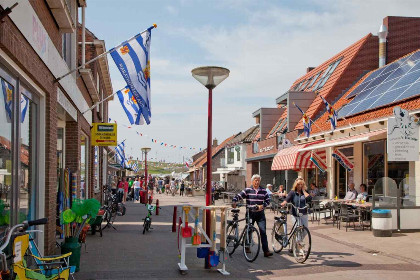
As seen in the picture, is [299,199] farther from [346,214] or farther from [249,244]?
[346,214]

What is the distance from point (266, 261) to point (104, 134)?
9.19 meters

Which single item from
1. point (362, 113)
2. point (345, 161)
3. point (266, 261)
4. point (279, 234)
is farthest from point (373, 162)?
point (266, 261)

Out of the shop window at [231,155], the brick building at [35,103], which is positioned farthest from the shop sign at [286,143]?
the shop window at [231,155]

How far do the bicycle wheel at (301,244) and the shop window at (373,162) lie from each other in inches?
337

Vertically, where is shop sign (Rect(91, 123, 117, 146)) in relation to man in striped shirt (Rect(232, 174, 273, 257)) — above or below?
above

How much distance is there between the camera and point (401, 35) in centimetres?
2506

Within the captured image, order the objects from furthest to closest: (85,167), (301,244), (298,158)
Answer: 1. (298,158)
2. (85,167)
3. (301,244)

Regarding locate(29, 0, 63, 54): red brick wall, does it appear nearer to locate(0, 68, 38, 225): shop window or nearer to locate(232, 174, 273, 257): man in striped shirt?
locate(0, 68, 38, 225): shop window

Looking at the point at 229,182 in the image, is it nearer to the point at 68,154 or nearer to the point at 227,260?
the point at 68,154

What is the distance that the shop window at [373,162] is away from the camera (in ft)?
56.8

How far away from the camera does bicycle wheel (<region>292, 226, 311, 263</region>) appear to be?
31.4ft

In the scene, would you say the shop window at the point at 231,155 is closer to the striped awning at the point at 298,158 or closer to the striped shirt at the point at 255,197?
the striped awning at the point at 298,158

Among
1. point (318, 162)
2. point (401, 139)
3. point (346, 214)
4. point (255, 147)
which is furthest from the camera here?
point (255, 147)

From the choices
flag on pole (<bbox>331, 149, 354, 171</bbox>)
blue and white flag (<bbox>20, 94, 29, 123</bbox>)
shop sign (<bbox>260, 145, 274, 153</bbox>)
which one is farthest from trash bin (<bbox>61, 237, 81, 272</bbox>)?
shop sign (<bbox>260, 145, 274, 153</bbox>)
